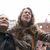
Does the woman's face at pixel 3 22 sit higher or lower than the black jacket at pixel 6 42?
higher

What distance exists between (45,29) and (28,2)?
265 mm

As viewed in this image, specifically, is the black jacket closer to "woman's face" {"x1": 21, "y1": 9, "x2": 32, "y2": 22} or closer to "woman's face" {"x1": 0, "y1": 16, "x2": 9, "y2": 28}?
"woman's face" {"x1": 0, "y1": 16, "x2": 9, "y2": 28}

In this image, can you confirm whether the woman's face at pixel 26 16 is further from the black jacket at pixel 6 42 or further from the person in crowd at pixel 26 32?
the black jacket at pixel 6 42

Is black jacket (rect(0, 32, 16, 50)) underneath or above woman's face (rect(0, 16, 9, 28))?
underneath

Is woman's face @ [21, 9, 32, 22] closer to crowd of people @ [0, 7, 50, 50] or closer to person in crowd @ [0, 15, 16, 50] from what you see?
crowd of people @ [0, 7, 50, 50]

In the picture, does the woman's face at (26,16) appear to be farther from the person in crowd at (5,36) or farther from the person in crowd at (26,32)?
the person in crowd at (5,36)

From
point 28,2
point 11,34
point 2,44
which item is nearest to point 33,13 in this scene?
point 28,2

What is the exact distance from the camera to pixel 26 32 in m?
1.22

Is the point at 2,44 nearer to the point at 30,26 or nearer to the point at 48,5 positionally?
the point at 30,26

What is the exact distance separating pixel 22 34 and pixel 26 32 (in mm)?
36

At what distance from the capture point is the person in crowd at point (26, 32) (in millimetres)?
1192

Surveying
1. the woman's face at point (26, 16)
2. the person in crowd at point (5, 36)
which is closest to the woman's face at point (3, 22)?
the person in crowd at point (5, 36)

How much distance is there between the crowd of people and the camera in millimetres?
1188

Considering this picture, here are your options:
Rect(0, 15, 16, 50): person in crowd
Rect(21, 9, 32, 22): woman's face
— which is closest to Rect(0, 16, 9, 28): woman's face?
Rect(0, 15, 16, 50): person in crowd
